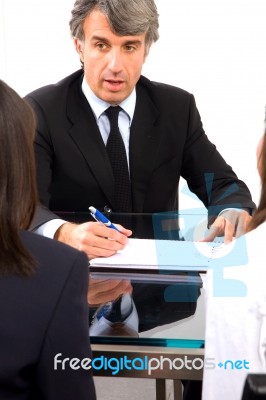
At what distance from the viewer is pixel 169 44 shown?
4.69 metres

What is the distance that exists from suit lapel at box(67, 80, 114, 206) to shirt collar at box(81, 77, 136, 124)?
22 mm

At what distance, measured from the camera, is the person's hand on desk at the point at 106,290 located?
5.51 ft

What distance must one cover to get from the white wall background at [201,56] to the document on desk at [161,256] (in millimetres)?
2514

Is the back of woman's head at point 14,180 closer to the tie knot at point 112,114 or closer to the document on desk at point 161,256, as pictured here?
the document on desk at point 161,256

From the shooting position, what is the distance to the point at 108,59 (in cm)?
250

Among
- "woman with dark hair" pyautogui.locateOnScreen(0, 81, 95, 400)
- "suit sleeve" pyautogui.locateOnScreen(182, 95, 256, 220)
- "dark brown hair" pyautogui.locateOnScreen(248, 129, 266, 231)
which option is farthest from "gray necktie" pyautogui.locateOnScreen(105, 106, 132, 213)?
"woman with dark hair" pyautogui.locateOnScreen(0, 81, 95, 400)

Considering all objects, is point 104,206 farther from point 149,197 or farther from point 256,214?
point 256,214

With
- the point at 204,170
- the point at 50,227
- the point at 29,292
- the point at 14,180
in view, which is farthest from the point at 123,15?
the point at 29,292

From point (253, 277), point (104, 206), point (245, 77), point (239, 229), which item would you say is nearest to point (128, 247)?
point (239, 229)

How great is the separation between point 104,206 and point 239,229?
54 centimetres

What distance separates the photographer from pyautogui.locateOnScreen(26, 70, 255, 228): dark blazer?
250 centimetres

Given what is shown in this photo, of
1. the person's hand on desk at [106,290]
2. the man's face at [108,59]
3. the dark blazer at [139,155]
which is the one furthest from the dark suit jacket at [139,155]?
the person's hand on desk at [106,290]

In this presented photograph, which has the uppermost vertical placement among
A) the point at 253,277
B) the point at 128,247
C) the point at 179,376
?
the point at 253,277

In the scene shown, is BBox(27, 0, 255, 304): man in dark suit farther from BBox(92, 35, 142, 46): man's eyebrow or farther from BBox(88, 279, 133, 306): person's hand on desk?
BBox(88, 279, 133, 306): person's hand on desk
